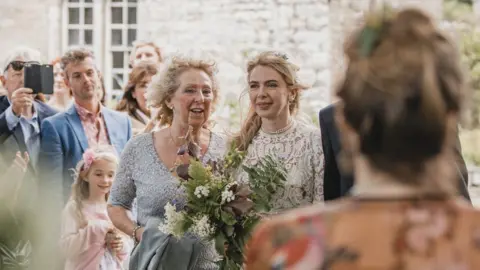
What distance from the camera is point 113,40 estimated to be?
54.9ft

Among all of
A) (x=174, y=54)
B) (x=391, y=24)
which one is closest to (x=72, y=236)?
(x=174, y=54)

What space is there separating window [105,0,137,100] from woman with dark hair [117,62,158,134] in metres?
7.14

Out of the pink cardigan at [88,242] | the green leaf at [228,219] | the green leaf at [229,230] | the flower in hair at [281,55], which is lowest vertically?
the pink cardigan at [88,242]

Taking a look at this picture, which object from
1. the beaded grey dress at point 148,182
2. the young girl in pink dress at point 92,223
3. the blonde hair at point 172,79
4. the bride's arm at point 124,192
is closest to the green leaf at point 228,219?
the beaded grey dress at point 148,182

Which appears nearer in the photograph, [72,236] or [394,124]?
[394,124]

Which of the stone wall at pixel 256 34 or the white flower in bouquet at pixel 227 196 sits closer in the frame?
the white flower in bouquet at pixel 227 196

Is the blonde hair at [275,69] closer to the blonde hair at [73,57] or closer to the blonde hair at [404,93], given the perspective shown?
the blonde hair at [73,57]

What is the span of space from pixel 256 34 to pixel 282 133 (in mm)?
10118

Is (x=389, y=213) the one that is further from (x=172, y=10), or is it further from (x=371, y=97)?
(x=172, y=10)

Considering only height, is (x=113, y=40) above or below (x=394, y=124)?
below

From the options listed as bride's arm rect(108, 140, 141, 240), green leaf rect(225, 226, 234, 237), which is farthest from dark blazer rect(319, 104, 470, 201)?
bride's arm rect(108, 140, 141, 240)

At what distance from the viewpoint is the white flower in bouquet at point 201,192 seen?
555 centimetres

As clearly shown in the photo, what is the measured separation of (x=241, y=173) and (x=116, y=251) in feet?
5.80

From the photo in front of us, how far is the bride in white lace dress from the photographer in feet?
19.5
